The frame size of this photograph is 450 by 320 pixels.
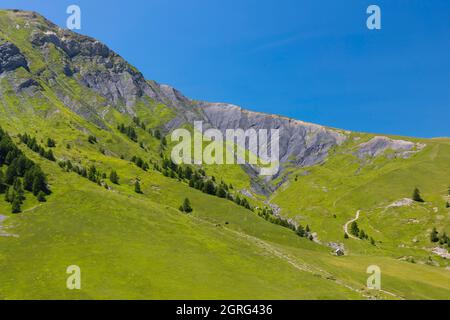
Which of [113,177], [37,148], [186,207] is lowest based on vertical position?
[186,207]

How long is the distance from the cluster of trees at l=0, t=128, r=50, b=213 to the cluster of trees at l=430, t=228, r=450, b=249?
522 feet

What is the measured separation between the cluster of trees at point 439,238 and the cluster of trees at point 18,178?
15924cm

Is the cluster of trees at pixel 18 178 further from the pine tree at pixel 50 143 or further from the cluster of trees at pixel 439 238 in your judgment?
the cluster of trees at pixel 439 238

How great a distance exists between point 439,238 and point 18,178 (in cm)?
16927

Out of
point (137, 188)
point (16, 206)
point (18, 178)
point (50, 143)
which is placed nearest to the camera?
point (16, 206)

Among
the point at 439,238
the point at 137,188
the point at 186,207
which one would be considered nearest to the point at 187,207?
the point at 186,207

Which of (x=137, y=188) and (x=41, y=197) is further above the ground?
(x=137, y=188)

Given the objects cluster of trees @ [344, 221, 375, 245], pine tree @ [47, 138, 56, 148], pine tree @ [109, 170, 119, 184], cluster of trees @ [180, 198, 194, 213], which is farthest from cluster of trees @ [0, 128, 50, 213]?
cluster of trees @ [344, 221, 375, 245]

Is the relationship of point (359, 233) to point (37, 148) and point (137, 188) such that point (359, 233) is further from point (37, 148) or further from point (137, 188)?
point (37, 148)

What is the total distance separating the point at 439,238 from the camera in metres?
182

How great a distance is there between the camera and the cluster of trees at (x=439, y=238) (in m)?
178

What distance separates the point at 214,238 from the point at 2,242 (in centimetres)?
4554

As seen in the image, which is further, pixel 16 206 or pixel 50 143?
pixel 50 143

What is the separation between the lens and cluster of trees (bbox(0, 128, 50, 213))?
10683cm
